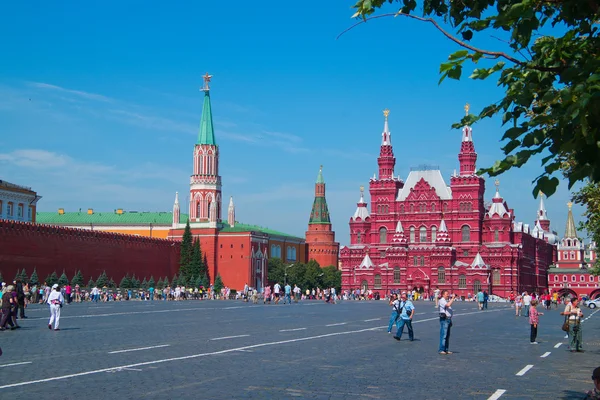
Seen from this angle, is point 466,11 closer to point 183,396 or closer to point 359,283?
point 183,396

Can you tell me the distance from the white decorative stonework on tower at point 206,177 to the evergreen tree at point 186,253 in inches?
300

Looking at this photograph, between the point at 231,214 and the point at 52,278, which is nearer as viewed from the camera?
the point at 52,278

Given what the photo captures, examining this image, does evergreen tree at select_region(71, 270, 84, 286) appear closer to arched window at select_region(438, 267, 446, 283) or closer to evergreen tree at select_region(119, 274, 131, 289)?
evergreen tree at select_region(119, 274, 131, 289)

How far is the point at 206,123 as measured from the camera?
109 meters

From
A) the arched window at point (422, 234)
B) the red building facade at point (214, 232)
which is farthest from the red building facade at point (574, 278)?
the red building facade at point (214, 232)

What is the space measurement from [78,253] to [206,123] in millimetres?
40046

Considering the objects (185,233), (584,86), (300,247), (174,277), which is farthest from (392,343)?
(300,247)

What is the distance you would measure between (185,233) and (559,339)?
80.7 m

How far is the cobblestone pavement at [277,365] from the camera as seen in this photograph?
11.2m

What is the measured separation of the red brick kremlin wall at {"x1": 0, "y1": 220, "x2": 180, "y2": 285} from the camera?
6284 cm

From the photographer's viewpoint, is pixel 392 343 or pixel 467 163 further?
pixel 467 163

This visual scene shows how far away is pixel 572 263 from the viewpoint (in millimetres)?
134250

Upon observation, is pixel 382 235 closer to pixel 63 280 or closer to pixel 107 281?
pixel 107 281

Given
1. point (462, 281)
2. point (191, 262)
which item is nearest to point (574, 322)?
point (462, 281)
